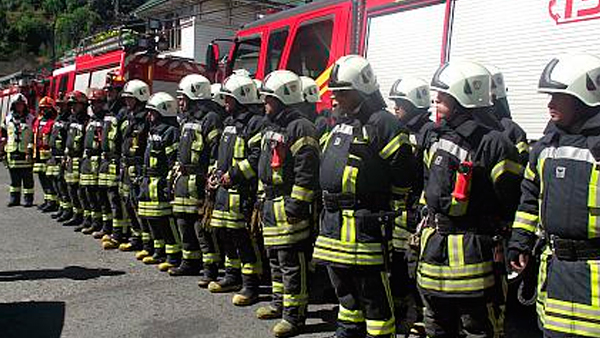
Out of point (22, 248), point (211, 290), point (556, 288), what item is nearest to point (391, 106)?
point (211, 290)

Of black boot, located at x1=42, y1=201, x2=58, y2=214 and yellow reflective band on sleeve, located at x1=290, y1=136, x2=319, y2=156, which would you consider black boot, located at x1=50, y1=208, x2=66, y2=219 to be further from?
yellow reflective band on sleeve, located at x1=290, y1=136, x2=319, y2=156

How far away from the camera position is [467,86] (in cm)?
313

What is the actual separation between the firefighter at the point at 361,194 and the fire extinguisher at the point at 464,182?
59cm

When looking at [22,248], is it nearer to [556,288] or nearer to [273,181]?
[273,181]

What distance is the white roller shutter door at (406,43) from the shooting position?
184 inches

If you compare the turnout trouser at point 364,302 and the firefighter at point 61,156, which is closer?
the turnout trouser at point 364,302

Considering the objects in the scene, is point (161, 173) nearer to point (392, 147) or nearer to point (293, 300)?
point (293, 300)

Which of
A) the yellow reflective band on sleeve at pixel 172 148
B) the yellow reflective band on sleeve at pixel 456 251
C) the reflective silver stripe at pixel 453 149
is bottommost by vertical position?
the yellow reflective band on sleeve at pixel 456 251

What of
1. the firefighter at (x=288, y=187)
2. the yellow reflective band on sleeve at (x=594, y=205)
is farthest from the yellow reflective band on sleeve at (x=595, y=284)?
the firefighter at (x=288, y=187)

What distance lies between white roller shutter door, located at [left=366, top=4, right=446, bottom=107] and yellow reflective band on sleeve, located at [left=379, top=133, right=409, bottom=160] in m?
1.26

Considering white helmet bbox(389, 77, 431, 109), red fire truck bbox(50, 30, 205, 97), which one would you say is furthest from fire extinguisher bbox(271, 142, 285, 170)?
red fire truck bbox(50, 30, 205, 97)

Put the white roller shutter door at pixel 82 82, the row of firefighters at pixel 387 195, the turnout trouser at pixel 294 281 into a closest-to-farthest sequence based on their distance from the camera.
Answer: the row of firefighters at pixel 387 195
the turnout trouser at pixel 294 281
the white roller shutter door at pixel 82 82

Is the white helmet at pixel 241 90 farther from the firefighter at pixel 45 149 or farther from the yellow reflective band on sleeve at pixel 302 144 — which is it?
the firefighter at pixel 45 149

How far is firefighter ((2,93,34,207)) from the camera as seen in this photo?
399 inches
